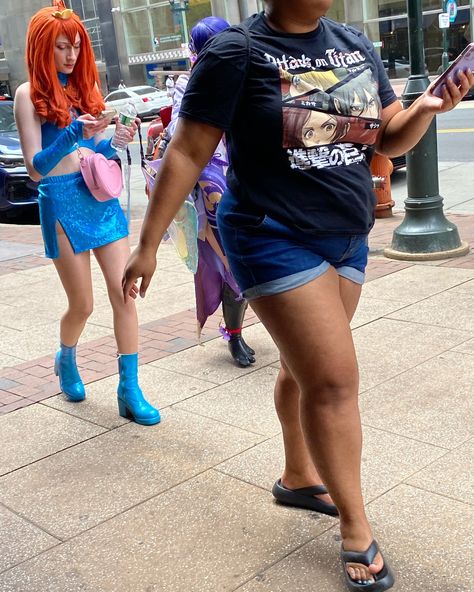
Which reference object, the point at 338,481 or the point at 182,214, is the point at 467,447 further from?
the point at 182,214

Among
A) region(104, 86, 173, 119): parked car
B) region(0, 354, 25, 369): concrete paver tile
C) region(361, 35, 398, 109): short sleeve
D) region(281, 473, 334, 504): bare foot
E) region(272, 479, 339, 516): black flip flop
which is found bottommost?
region(104, 86, 173, 119): parked car

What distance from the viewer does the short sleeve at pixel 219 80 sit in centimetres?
250

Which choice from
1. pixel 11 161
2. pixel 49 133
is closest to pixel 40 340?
pixel 49 133

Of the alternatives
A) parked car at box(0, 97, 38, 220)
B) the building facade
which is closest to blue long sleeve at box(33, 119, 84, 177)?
parked car at box(0, 97, 38, 220)

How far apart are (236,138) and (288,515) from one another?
143cm

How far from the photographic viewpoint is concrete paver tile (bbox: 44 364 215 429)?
4.37 meters

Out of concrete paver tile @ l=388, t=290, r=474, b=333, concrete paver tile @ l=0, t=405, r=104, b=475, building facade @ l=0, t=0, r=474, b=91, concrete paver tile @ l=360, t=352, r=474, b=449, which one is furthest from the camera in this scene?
building facade @ l=0, t=0, r=474, b=91

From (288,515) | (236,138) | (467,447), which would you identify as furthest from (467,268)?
(236,138)

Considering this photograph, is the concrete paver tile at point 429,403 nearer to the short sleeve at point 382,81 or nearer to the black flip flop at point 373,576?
the black flip flop at point 373,576

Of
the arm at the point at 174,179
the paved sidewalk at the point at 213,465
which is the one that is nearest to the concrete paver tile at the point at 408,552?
the paved sidewalk at the point at 213,465

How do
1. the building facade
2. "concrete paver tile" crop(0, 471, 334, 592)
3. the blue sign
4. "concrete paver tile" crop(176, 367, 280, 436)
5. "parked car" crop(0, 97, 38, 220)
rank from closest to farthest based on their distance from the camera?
"concrete paver tile" crop(0, 471, 334, 592) → "concrete paver tile" crop(176, 367, 280, 436) → "parked car" crop(0, 97, 38, 220) → the blue sign → the building facade

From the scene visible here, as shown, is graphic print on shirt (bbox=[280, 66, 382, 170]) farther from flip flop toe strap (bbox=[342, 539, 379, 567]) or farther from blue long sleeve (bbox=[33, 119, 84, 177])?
blue long sleeve (bbox=[33, 119, 84, 177])

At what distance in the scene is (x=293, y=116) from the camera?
2543 millimetres

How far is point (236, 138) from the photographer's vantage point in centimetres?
265
